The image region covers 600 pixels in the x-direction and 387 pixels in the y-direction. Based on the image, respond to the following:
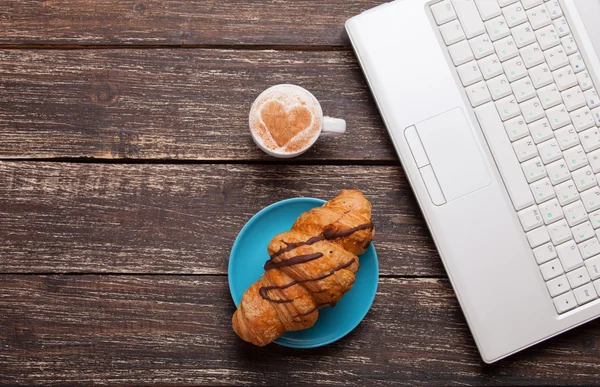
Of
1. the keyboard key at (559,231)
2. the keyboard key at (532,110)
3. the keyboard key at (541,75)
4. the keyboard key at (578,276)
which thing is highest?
the keyboard key at (541,75)

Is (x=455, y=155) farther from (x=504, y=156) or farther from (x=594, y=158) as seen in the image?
(x=594, y=158)

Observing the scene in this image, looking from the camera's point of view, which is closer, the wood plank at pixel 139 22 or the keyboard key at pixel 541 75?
the keyboard key at pixel 541 75

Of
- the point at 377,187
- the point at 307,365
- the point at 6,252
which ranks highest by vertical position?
the point at 6,252

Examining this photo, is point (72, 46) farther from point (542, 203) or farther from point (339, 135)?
point (542, 203)

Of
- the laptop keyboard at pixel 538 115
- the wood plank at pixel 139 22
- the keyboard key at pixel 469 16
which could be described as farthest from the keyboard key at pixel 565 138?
the wood plank at pixel 139 22

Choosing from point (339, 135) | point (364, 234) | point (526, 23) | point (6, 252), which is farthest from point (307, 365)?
point (526, 23)

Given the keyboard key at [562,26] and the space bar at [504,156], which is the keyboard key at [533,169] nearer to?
the space bar at [504,156]
